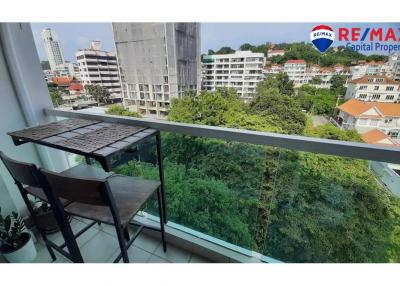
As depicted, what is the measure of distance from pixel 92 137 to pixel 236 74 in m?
10.8

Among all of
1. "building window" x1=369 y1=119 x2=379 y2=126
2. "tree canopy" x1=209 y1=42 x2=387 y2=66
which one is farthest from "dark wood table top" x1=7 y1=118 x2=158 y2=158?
"building window" x1=369 y1=119 x2=379 y2=126

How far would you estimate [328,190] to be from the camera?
1.18m

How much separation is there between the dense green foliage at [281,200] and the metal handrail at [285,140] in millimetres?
142

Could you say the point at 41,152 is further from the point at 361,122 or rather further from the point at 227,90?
the point at 227,90

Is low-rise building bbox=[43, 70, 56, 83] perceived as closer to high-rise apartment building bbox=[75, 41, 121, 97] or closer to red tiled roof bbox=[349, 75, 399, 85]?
high-rise apartment building bbox=[75, 41, 121, 97]

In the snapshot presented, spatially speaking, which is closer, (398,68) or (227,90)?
(398,68)

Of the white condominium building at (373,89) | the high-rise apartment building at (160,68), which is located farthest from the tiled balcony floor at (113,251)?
the white condominium building at (373,89)

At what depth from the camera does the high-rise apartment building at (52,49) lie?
6.61ft

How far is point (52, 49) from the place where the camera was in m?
2.25

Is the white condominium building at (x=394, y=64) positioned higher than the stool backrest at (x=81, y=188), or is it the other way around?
the white condominium building at (x=394, y=64)

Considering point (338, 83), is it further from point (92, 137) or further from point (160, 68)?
point (92, 137)

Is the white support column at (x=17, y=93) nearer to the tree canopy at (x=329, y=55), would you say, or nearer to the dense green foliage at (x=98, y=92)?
the dense green foliage at (x=98, y=92)
